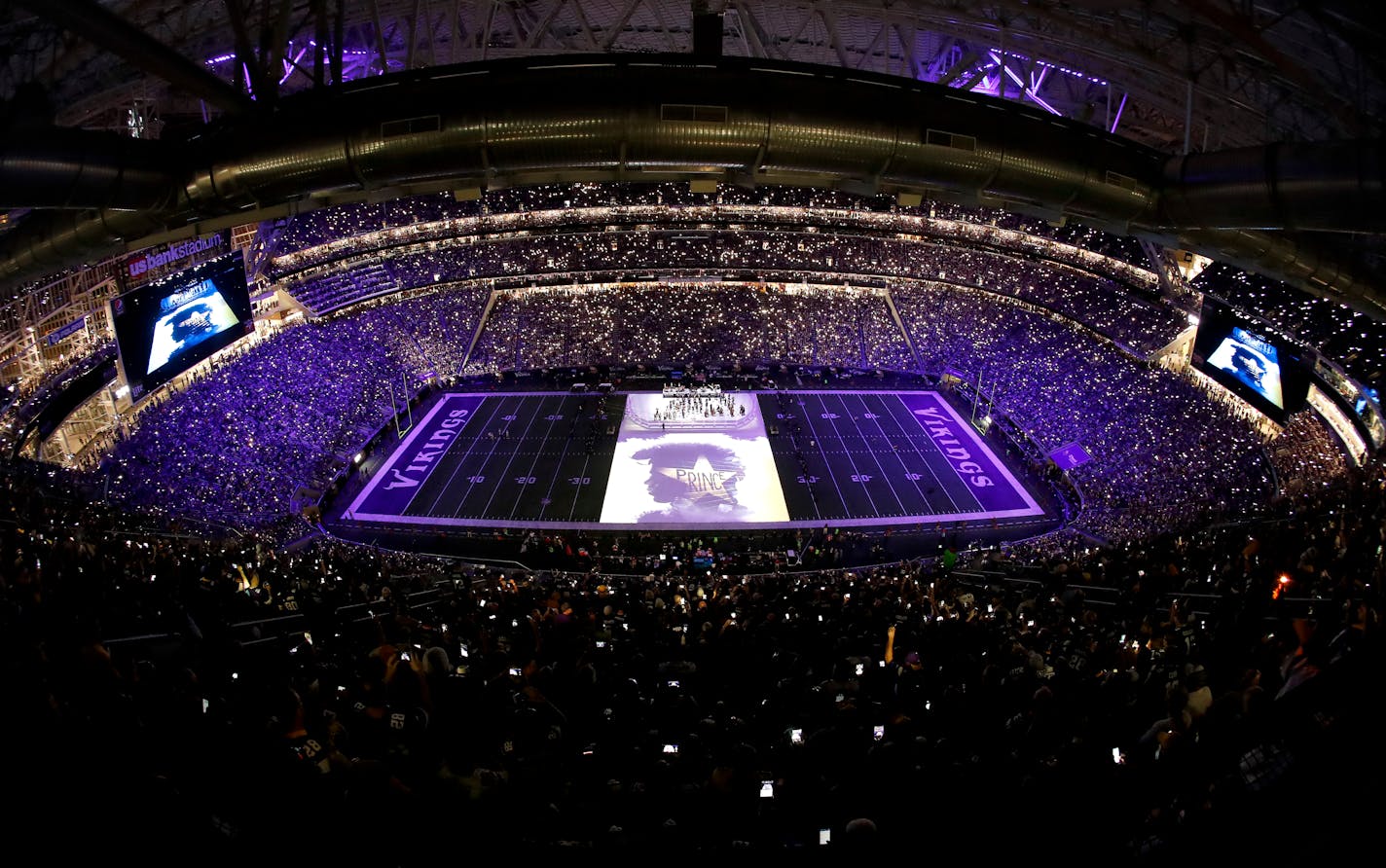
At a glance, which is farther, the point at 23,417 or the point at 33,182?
the point at 23,417

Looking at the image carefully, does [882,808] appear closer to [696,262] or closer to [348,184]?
[348,184]

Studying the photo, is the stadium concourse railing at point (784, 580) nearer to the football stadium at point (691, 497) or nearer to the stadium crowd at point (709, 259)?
the football stadium at point (691, 497)

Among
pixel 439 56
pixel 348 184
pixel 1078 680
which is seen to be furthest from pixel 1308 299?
pixel 348 184

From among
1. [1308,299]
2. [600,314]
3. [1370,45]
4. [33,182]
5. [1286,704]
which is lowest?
[1286,704]

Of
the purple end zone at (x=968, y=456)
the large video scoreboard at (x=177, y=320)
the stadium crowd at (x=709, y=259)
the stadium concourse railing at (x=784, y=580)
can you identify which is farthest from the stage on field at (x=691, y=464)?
the stadium crowd at (x=709, y=259)

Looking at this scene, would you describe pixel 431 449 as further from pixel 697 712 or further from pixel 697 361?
pixel 697 712

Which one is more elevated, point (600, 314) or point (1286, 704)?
point (600, 314)

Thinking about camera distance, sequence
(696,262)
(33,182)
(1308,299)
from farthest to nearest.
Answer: (696,262), (1308,299), (33,182)
